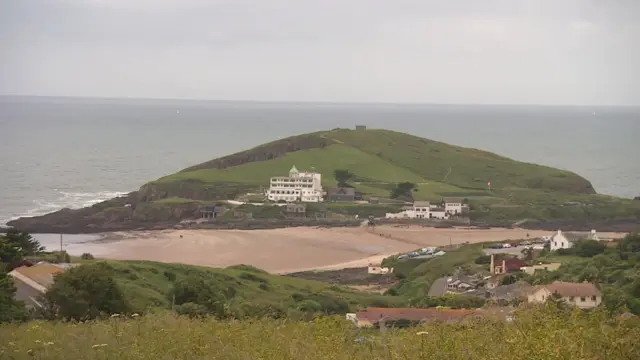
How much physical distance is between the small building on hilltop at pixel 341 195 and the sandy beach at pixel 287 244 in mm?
10144

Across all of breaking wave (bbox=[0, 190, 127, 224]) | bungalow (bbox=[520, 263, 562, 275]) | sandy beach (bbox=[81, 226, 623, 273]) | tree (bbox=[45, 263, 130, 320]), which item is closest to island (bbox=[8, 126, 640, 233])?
breaking wave (bbox=[0, 190, 127, 224])

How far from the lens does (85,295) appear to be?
15.9 metres

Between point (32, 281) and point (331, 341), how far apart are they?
1440 centimetres

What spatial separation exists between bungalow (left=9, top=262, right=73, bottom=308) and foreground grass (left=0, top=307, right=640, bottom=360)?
8.00 metres

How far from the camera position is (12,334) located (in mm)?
9883

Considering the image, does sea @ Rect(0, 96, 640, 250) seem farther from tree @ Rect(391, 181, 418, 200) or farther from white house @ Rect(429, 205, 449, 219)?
white house @ Rect(429, 205, 449, 219)

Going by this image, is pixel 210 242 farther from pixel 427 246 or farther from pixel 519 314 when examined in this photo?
pixel 519 314

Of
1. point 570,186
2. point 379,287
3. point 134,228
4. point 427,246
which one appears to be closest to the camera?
point 379,287

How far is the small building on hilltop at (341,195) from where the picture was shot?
65.2 m

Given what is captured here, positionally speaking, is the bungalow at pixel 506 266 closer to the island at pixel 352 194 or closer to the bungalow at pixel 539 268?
the bungalow at pixel 539 268

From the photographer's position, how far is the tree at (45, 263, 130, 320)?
15264 mm

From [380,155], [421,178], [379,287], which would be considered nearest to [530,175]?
[421,178]

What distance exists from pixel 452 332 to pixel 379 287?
26.3 meters

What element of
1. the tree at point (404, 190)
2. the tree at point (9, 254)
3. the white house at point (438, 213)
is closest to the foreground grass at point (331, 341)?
the tree at point (9, 254)
